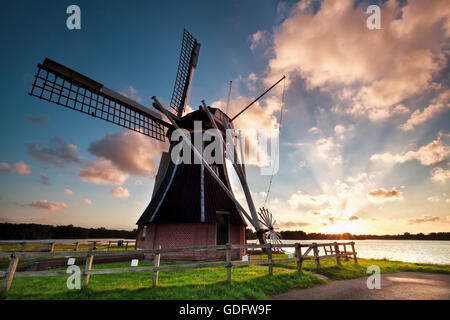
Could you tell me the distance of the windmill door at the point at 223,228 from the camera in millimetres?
15048

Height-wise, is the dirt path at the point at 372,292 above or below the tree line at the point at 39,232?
above

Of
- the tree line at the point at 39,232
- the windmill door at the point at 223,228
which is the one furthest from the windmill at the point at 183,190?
the tree line at the point at 39,232

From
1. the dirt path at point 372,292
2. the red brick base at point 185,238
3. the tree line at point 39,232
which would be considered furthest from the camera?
the tree line at point 39,232

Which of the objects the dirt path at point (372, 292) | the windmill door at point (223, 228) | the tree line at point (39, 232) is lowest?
the tree line at point (39, 232)

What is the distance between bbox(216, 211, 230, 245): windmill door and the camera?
1505cm

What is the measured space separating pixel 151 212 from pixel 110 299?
9600 mm

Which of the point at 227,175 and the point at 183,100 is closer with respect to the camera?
the point at 227,175

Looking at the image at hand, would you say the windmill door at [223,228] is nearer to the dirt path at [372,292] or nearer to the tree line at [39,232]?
the dirt path at [372,292]

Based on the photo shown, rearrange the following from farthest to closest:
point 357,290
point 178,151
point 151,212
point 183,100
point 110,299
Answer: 1. point 183,100
2. point 178,151
3. point 151,212
4. point 357,290
5. point 110,299

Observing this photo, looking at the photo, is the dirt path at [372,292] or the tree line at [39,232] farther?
the tree line at [39,232]
